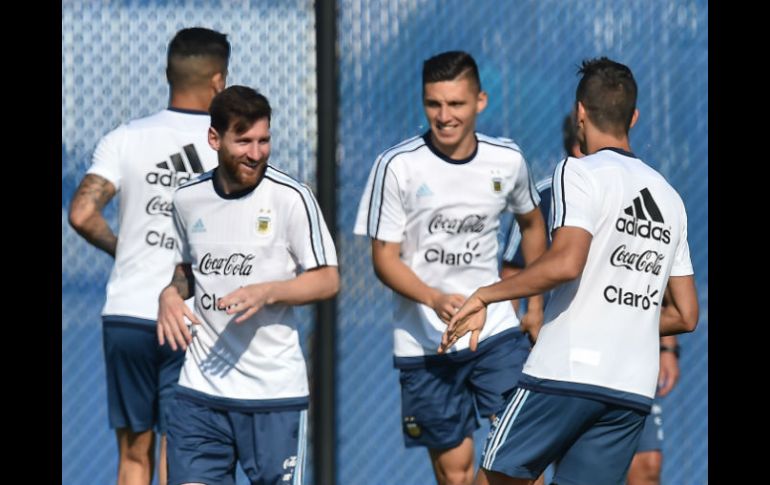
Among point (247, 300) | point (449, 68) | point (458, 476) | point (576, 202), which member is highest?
point (449, 68)

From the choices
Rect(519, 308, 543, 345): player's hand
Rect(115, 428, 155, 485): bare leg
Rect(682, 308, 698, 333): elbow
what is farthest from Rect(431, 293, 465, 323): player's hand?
Rect(115, 428, 155, 485): bare leg

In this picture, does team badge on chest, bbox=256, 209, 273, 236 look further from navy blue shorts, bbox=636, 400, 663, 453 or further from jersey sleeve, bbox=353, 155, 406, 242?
navy blue shorts, bbox=636, 400, 663, 453

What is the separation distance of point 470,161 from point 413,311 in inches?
24.6

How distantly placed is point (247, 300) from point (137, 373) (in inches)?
48.7

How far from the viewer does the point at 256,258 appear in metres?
5.03

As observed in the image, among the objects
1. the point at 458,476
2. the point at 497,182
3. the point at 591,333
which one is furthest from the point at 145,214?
the point at 591,333

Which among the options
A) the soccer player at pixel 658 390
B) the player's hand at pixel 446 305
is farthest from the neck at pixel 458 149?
the player's hand at pixel 446 305

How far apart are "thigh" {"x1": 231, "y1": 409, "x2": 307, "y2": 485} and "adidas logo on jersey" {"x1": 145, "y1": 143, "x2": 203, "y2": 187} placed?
1145 millimetres

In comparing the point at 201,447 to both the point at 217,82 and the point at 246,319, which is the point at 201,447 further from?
the point at 217,82

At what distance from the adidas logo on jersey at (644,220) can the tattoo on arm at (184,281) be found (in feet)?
4.96

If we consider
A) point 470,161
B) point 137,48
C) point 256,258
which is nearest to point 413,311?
point 470,161

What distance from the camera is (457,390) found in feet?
19.2
